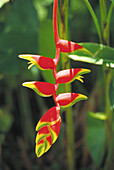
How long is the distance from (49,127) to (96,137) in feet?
1.73

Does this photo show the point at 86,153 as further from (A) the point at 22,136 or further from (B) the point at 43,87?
(B) the point at 43,87

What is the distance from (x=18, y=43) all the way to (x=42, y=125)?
0.53m

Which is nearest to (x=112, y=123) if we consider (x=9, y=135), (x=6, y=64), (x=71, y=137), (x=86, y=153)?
(x=71, y=137)

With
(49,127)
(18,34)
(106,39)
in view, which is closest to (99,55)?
Result: (106,39)

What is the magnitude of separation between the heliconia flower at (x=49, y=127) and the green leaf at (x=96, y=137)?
0.49 meters

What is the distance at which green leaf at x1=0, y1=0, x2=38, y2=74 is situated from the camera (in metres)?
0.84

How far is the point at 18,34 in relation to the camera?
0.85 metres

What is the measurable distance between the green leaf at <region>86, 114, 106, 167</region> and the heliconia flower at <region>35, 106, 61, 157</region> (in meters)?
0.49

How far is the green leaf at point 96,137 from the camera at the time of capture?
829mm

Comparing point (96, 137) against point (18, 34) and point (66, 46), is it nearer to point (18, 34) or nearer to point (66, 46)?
point (18, 34)

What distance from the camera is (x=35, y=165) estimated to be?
3.23 ft

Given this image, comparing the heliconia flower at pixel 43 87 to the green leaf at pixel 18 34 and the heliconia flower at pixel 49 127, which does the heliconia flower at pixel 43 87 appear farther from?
the green leaf at pixel 18 34

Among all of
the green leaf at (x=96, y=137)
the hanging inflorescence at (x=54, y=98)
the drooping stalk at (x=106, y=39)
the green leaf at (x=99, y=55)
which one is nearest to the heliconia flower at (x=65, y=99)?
the hanging inflorescence at (x=54, y=98)

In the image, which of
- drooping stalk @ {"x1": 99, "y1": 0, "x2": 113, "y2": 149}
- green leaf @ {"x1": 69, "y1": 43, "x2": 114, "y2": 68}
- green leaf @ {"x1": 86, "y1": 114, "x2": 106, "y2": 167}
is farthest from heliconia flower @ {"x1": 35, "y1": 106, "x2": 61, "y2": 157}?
green leaf @ {"x1": 86, "y1": 114, "x2": 106, "y2": 167}
